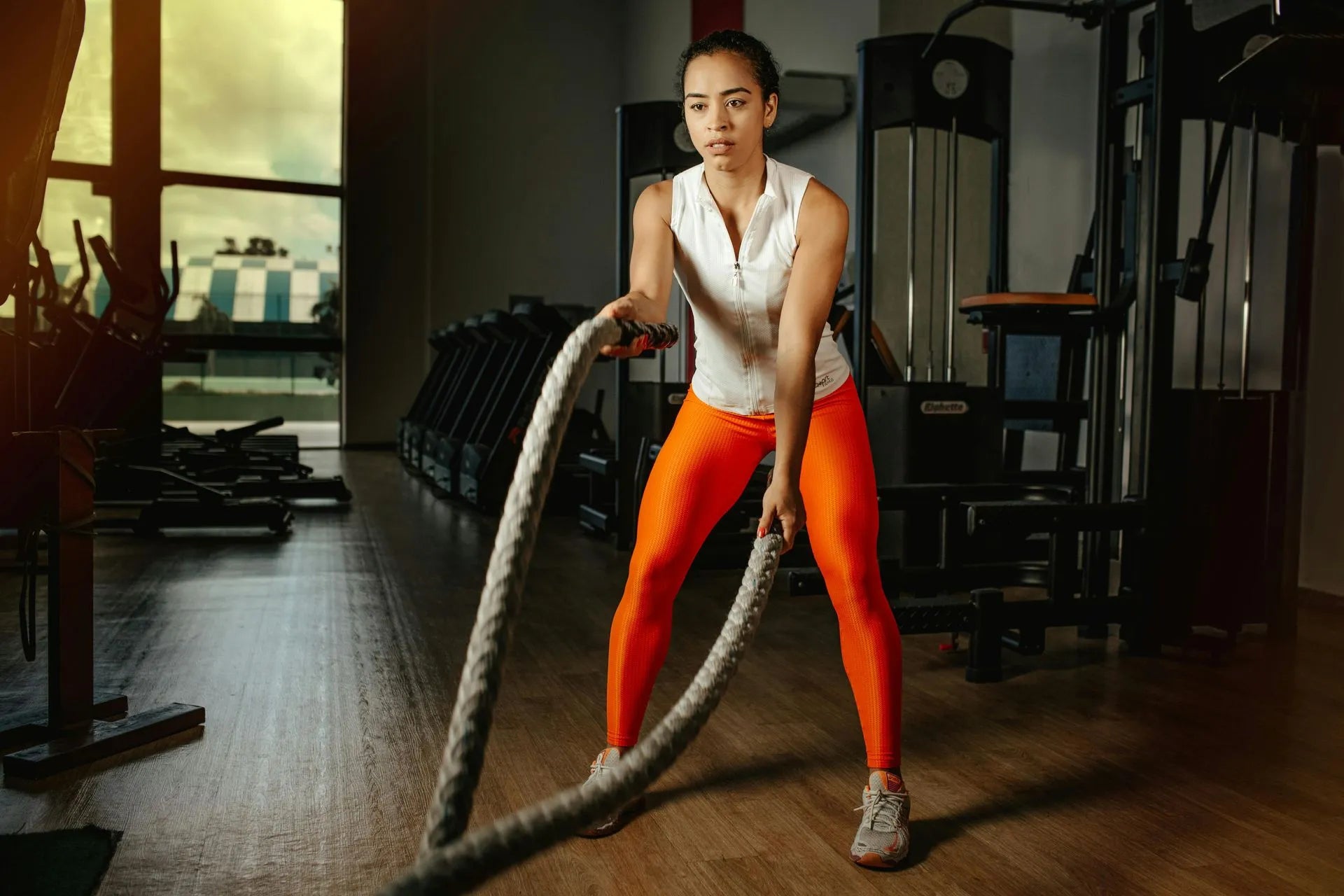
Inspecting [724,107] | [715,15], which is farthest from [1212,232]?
[715,15]

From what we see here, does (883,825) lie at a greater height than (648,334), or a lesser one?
lesser

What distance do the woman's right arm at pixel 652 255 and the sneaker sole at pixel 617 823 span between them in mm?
780

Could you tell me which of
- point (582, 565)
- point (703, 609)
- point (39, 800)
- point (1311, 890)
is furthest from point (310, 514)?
point (1311, 890)

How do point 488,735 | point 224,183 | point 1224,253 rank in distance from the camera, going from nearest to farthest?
point 488,735
point 1224,253
point 224,183

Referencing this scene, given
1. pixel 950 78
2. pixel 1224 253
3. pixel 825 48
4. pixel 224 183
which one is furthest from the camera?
pixel 224 183

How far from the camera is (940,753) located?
219cm

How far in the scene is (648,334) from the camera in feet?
4.06

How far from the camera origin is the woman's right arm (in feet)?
5.00

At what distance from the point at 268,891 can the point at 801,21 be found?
5.90 m

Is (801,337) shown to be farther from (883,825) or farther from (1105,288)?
(1105,288)

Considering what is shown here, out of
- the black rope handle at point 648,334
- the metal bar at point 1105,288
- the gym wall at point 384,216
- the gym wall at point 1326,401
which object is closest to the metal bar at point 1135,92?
the metal bar at point 1105,288

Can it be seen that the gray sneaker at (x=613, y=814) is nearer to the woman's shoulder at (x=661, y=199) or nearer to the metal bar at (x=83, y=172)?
the woman's shoulder at (x=661, y=199)

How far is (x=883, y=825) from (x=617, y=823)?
43 centimetres

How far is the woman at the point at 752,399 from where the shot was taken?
1577 mm
